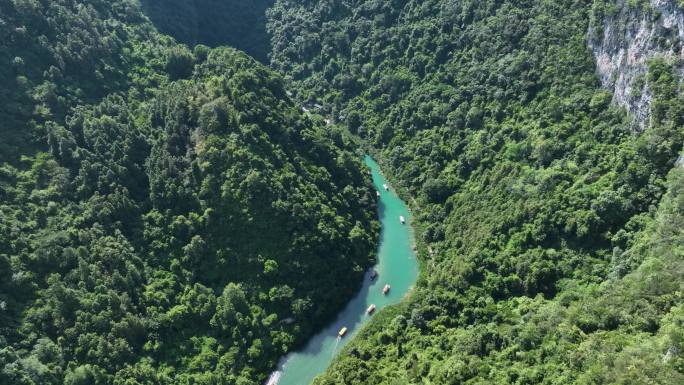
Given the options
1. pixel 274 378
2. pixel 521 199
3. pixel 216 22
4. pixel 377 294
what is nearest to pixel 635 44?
pixel 521 199

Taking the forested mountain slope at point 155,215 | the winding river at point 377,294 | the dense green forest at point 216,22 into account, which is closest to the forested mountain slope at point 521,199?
the winding river at point 377,294

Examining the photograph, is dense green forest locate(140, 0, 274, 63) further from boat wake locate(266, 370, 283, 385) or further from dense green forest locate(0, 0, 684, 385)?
boat wake locate(266, 370, 283, 385)

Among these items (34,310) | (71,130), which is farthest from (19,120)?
(34,310)

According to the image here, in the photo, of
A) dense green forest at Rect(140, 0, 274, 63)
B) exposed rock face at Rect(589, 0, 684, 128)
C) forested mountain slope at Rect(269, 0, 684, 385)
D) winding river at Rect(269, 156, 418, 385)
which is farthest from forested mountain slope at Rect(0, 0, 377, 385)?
exposed rock face at Rect(589, 0, 684, 128)

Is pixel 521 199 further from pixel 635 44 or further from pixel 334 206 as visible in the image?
pixel 334 206

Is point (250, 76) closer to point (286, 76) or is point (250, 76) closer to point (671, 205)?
point (286, 76)

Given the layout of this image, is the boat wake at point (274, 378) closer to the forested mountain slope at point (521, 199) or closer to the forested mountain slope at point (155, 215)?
the forested mountain slope at point (155, 215)
